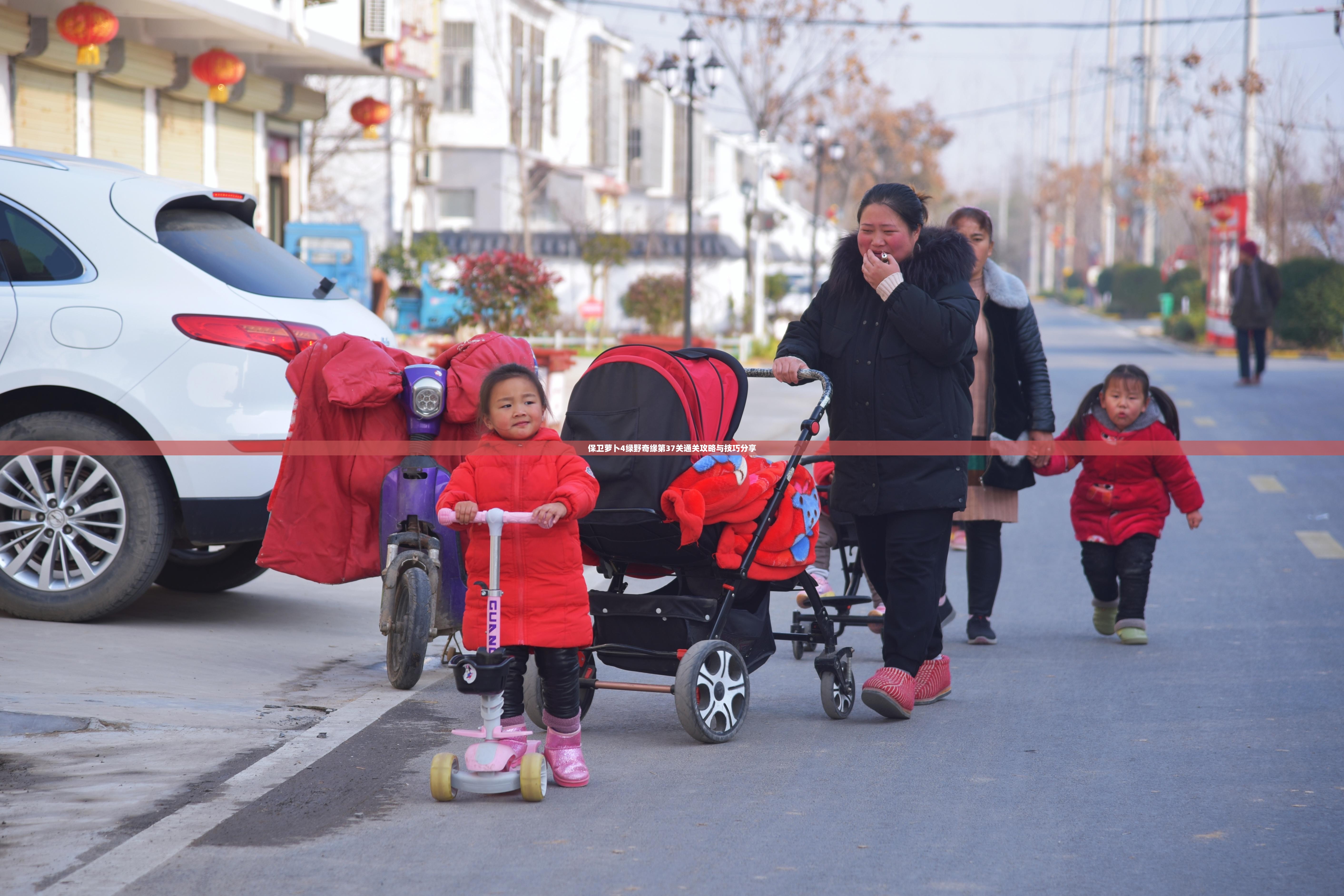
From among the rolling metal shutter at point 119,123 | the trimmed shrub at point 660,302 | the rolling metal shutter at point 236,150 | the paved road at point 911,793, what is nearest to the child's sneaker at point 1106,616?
the paved road at point 911,793

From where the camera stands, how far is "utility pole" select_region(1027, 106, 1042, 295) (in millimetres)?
116500

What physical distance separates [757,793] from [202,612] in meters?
3.97

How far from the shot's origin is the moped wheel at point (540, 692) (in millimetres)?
5500

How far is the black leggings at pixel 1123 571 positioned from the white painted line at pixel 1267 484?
616 centimetres

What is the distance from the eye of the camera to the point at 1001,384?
23.9ft

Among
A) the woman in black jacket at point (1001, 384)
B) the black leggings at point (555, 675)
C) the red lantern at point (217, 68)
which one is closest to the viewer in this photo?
the black leggings at point (555, 675)

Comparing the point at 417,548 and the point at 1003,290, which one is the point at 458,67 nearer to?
the point at 1003,290

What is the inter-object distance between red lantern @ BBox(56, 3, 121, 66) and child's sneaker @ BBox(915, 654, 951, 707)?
11719 millimetres

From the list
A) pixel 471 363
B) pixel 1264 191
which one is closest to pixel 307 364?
pixel 471 363

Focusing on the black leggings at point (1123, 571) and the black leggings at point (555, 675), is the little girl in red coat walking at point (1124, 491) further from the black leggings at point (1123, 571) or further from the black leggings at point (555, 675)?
the black leggings at point (555, 675)

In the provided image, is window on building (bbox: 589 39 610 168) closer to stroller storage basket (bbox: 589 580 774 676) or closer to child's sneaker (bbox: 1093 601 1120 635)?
child's sneaker (bbox: 1093 601 1120 635)

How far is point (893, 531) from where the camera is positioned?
5805 mm

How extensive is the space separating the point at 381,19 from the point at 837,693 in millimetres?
17749

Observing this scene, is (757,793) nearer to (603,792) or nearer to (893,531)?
(603,792)
